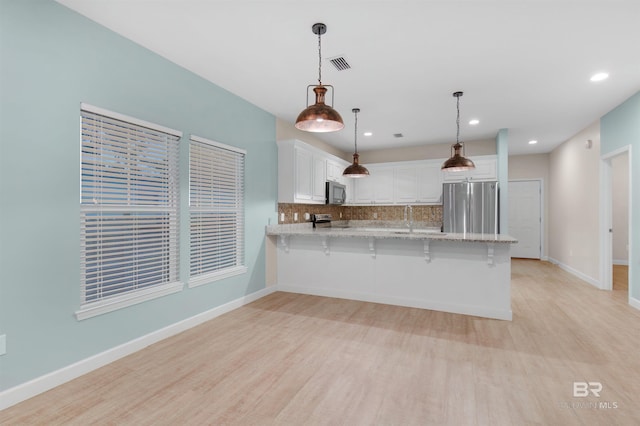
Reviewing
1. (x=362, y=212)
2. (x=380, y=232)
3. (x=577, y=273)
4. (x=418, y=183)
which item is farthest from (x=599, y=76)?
(x=362, y=212)

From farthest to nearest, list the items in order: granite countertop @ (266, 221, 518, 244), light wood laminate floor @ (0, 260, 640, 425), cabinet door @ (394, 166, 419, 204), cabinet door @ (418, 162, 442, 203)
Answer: cabinet door @ (394, 166, 419, 204) < cabinet door @ (418, 162, 442, 203) < granite countertop @ (266, 221, 518, 244) < light wood laminate floor @ (0, 260, 640, 425)

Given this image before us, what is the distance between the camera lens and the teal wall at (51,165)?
79.9 inches

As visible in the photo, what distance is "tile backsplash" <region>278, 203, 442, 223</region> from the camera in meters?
5.36

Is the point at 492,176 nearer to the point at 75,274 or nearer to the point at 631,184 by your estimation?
the point at 631,184

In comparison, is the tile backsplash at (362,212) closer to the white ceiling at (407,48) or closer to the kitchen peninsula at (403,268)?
the kitchen peninsula at (403,268)

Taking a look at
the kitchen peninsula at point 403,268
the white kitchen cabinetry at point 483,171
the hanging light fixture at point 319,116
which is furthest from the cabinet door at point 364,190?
the hanging light fixture at point 319,116

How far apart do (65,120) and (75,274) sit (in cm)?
117

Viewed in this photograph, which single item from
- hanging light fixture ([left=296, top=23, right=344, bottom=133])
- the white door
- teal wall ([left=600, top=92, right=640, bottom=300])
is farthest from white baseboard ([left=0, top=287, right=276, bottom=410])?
the white door

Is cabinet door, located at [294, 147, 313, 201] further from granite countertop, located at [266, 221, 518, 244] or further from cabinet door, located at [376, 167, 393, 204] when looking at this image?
cabinet door, located at [376, 167, 393, 204]

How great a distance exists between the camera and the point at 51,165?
2.24 metres

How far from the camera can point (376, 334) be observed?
10.5ft

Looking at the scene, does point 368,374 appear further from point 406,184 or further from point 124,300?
point 406,184

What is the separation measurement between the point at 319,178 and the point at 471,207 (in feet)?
9.41

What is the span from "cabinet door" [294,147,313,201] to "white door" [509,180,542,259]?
229 inches
